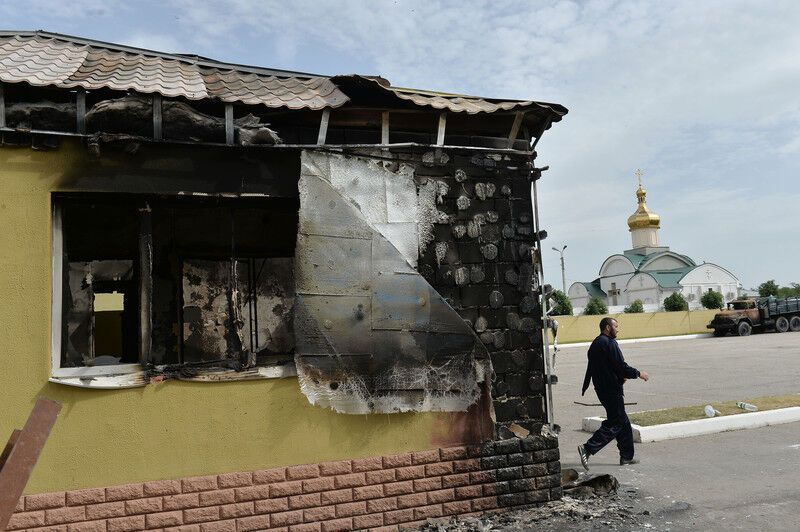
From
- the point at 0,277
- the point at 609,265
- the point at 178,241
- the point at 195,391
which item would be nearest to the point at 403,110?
the point at 178,241

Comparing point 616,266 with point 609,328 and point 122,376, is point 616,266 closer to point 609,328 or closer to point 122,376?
point 609,328

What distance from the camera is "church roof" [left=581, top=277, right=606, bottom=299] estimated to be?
54844 mm

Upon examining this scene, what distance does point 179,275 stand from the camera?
19.3 ft

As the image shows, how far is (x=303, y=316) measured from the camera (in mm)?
4648

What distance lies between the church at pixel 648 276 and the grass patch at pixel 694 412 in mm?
33957

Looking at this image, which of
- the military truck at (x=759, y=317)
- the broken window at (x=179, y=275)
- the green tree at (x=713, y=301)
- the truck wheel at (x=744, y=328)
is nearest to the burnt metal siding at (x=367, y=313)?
the broken window at (x=179, y=275)

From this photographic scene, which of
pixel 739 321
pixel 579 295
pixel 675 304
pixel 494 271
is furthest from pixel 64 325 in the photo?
pixel 579 295

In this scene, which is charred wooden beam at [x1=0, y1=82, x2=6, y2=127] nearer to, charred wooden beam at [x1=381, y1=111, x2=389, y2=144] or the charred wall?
charred wooden beam at [x1=381, y1=111, x2=389, y2=144]

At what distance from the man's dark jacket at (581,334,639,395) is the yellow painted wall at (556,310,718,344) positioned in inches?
1060

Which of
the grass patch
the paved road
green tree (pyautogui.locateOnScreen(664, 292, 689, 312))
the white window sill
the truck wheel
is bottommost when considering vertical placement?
the paved road

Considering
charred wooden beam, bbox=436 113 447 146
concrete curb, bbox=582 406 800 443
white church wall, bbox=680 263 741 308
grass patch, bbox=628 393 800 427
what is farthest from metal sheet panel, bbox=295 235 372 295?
white church wall, bbox=680 263 741 308

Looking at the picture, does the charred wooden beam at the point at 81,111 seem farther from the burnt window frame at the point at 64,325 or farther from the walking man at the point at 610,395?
the walking man at the point at 610,395

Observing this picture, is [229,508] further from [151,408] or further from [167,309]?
[167,309]

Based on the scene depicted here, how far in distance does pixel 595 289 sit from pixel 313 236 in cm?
5452
